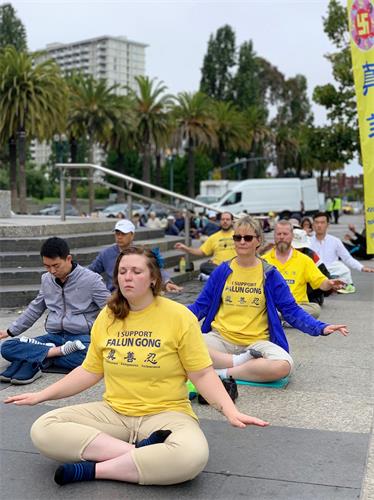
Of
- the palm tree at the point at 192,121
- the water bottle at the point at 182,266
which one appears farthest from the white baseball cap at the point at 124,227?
the palm tree at the point at 192,121

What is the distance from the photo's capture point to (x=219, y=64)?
7119cm

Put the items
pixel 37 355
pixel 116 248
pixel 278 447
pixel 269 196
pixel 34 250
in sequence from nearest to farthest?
pixel 278 447, pixel 37 355, pixel 116 248, pixel 34 250, pixel 269 196

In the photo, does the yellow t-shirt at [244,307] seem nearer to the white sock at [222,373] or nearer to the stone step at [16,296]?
the white sock at [222,373]

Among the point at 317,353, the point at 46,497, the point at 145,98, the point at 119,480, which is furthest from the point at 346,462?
the point at 145,98

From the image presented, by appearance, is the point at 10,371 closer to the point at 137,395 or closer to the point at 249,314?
the point at 249,314

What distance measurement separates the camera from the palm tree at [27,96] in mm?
29719

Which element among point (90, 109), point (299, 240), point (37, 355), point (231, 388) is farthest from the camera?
point (90, 109)

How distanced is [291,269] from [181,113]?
4552 cm

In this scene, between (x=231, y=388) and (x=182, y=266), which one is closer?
(x=231, y=388)

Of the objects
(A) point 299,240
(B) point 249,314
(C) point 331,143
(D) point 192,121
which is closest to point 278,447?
(B) point 249,314

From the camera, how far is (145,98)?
47.1 metres

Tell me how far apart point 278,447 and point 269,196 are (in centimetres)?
3764

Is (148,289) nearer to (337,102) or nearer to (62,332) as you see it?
(62,332)

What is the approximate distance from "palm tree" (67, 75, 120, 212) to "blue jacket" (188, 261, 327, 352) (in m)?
37.6
